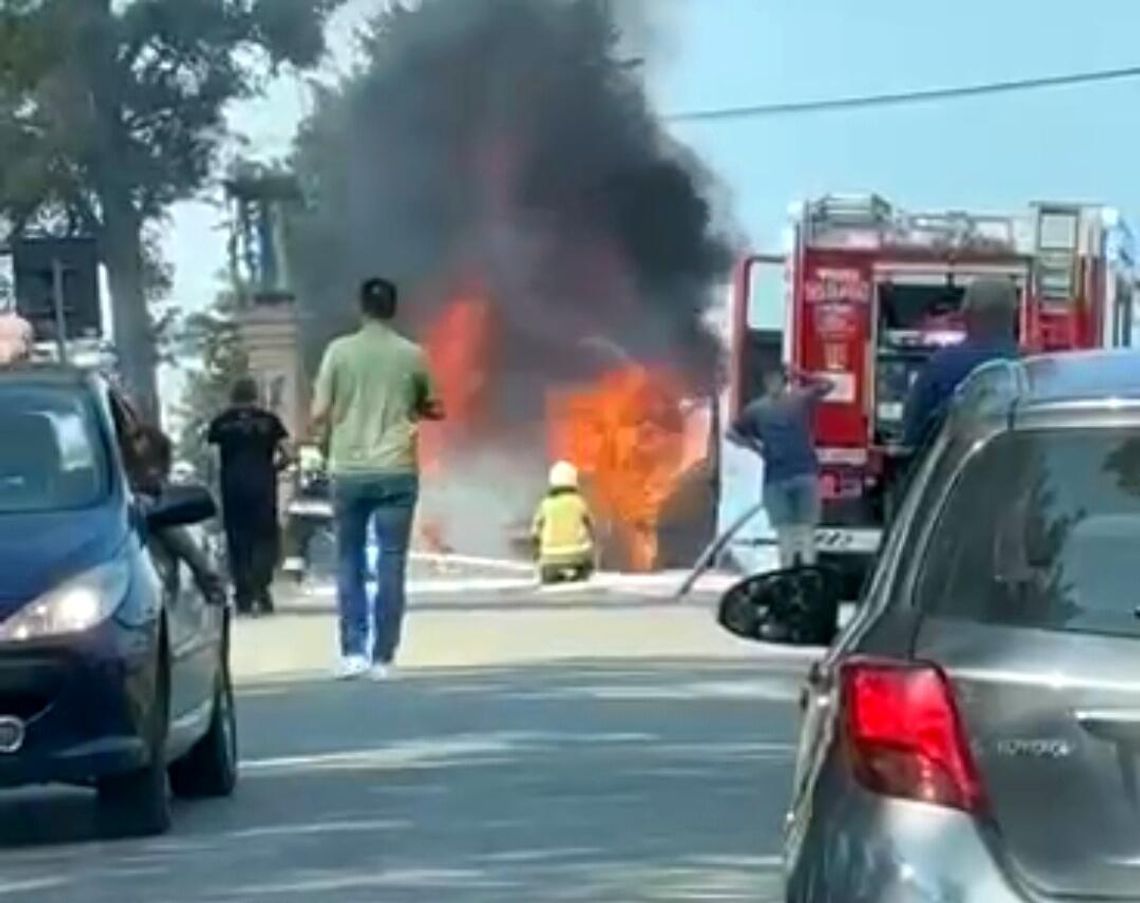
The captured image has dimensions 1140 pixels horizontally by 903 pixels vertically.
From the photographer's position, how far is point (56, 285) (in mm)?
27125

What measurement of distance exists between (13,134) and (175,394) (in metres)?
12.8

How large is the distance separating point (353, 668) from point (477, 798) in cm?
527

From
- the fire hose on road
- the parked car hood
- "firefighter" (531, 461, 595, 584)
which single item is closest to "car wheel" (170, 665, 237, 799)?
the parked car hood

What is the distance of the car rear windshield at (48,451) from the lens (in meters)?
11.8

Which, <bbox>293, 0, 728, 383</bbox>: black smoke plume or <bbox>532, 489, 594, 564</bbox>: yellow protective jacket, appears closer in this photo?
<bbox>532, 489, 594, 564</bbox>: yellow protective jacket

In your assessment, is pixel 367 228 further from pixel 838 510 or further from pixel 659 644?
pixel 659 644

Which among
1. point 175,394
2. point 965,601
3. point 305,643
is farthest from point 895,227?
point 175,394

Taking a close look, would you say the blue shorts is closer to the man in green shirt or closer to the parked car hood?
the man in green shirt

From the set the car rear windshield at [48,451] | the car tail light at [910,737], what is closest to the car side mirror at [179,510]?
the car rear windshield at [48,451]

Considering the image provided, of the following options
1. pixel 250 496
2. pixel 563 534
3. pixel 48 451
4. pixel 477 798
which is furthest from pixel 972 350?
pixel 563 534

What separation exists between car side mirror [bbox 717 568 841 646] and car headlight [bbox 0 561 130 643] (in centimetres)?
364

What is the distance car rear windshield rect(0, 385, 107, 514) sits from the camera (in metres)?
11.8

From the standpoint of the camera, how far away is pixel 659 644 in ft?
67.5

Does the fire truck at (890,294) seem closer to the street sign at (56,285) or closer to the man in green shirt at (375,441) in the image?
the street sign at (56,285)
